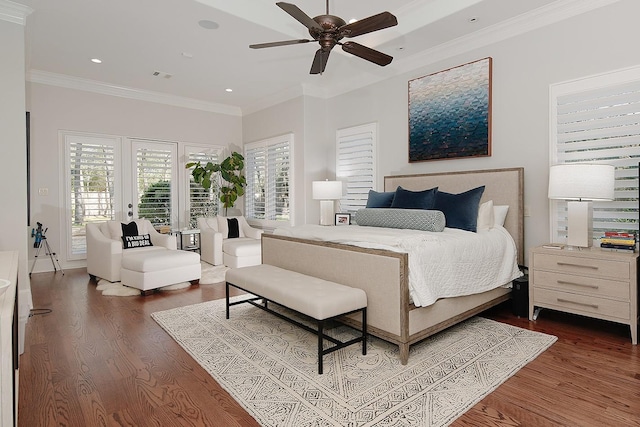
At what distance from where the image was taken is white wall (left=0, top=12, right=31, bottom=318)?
3471 mm

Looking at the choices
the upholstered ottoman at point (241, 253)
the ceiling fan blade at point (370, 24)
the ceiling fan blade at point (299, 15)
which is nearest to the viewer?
the ceiling fan blade at point (299, 15)

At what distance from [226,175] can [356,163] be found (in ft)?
8.73

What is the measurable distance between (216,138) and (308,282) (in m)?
5.31

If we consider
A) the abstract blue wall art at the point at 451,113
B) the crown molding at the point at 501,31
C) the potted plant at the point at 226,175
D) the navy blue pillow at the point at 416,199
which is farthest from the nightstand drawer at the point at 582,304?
the potted plant at the point at 226,175

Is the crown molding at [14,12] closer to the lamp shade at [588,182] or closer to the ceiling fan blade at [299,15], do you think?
the ceiling fan blade at [299,15]

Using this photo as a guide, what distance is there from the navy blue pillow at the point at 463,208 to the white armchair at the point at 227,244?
3017mm

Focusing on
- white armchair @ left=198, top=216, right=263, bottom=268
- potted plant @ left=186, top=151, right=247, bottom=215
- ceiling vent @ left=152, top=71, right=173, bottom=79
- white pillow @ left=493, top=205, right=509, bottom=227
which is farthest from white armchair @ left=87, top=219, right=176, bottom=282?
white pillow @ left=493, top=205, right=509, bottom=227

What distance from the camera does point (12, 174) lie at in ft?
11.5

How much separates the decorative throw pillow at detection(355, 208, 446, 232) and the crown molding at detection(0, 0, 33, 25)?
152 inches

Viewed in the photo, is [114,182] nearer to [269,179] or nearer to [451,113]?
[269,179]

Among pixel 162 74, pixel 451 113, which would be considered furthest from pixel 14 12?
pixel 451 113

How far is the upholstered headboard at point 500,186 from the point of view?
373 cm

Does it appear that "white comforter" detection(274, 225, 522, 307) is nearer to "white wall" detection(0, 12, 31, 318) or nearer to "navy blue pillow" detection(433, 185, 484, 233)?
"navy blue pillow" detection(433, 185, 484, 233)

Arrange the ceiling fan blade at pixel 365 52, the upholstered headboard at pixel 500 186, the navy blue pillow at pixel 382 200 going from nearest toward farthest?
the ceiling fan blade at pixel 365 52 → the upholstered headboard at pixel 500 186 → the navy blue pillow at pixel 382 200
